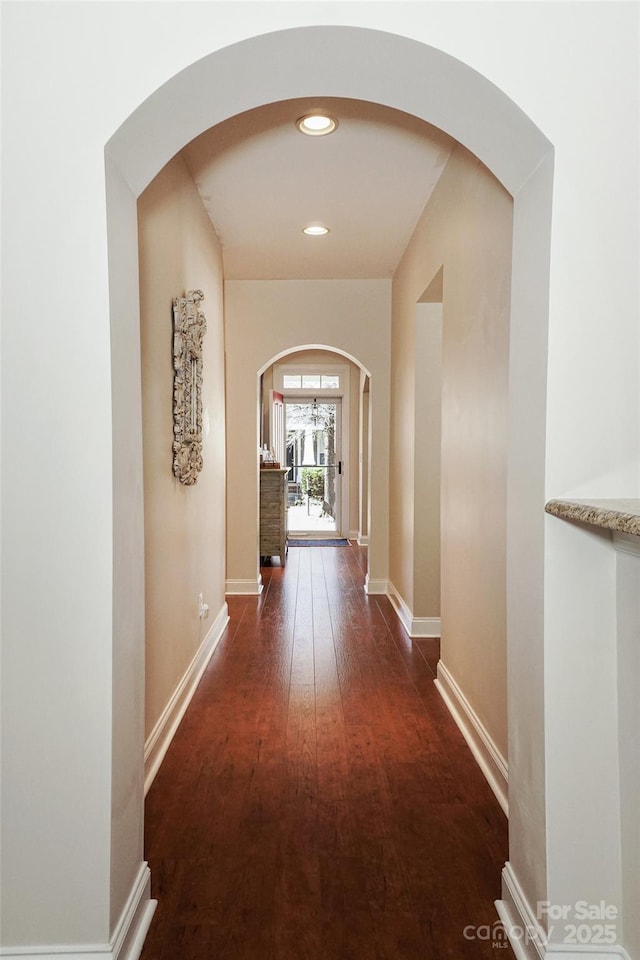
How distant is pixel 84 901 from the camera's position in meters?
1.35

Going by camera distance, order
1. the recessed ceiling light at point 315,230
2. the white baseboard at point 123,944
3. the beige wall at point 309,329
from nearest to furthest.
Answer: the white baseboard at point 123,944 < the recessed ceiling light at point 315,230 < the beige wall at point 309,329

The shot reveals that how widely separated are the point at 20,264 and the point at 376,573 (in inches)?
168

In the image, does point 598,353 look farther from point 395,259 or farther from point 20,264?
point 395,259

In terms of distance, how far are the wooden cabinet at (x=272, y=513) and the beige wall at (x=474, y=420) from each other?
3.40m

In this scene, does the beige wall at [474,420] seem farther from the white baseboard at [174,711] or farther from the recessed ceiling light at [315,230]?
the white baseboard at [174,711]

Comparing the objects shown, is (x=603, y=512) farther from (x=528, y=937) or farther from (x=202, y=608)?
(x=202, y=608)

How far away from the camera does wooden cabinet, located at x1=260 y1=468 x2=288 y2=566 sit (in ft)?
21.5

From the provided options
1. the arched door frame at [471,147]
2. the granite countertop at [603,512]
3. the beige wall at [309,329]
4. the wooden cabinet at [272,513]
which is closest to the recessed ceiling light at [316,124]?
the arched door frame at [471,147]

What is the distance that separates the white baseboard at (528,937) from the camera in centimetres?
135

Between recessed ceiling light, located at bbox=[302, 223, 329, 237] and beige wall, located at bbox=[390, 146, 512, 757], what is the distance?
711 mm

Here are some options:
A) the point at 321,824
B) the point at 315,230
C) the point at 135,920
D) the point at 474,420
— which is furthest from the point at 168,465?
the point at 315,230

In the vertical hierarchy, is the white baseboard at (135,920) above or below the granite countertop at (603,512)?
below

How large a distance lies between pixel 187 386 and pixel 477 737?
1.99m

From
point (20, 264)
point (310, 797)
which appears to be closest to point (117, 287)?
point (20, 264)
